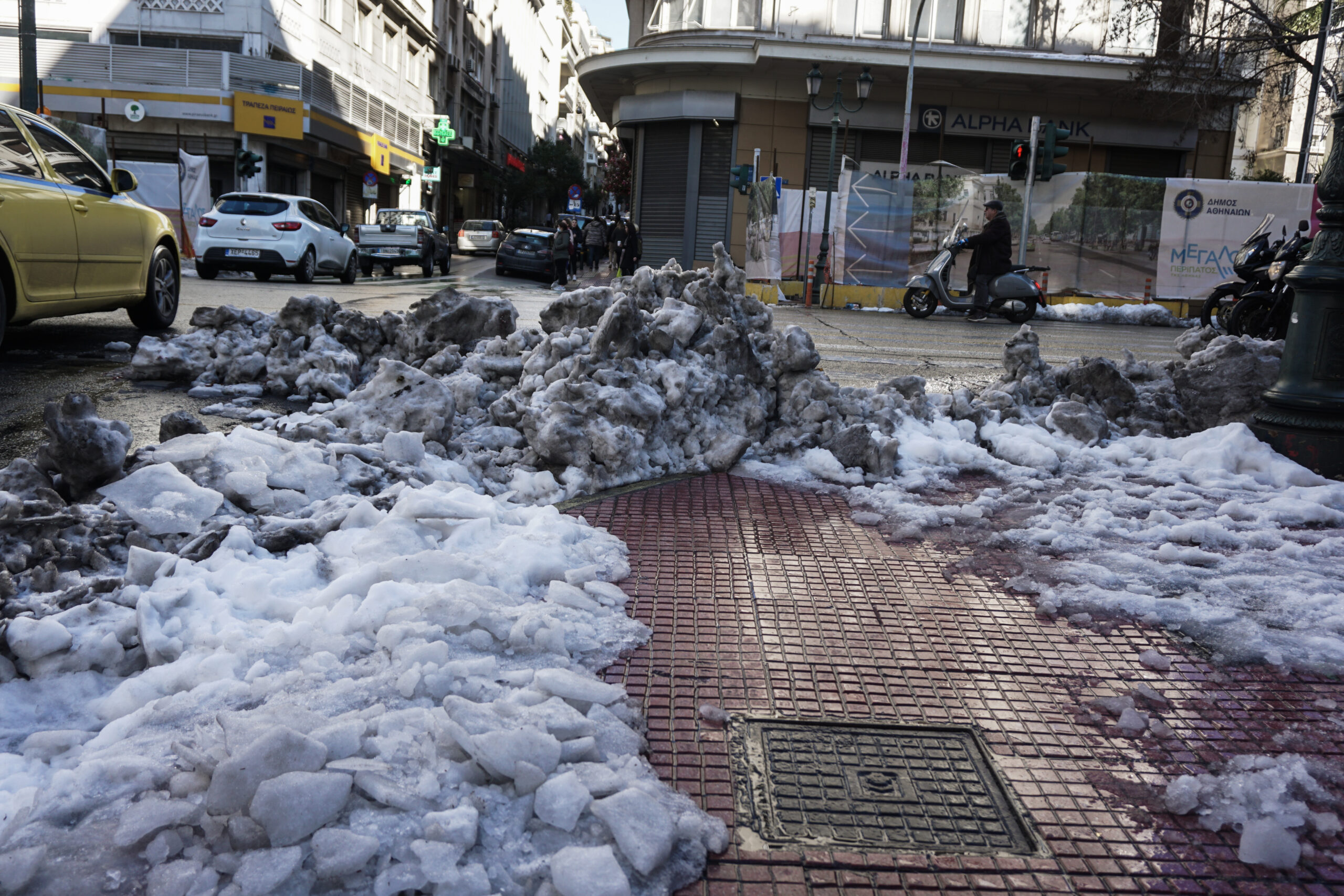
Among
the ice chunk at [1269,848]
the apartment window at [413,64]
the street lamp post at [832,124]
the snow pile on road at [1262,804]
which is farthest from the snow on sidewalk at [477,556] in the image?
the apartment window at [413,64]

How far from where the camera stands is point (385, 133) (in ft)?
149

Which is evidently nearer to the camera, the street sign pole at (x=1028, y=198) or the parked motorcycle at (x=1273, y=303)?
the parked motorcycle at (x=1273, y=303)

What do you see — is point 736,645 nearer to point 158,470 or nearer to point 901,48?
point 158,470

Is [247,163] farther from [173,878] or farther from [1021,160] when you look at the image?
[173,878]

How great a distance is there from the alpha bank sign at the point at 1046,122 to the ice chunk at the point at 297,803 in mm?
31115

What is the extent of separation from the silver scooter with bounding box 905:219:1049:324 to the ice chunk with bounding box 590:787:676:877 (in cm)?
1524

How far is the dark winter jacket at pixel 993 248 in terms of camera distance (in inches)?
632

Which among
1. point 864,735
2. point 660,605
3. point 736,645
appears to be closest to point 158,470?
point 660,605

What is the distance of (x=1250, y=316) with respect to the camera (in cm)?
1146

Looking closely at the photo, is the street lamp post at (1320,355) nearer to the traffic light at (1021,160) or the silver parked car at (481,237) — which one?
the traffic light at (1021,160)

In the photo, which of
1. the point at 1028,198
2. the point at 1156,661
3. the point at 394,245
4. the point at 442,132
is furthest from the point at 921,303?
the point at 442,132

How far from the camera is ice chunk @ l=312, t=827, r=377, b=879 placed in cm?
179

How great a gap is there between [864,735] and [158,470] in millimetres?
2560

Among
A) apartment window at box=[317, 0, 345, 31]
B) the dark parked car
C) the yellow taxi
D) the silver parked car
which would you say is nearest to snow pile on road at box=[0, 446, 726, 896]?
the yellow taxi
